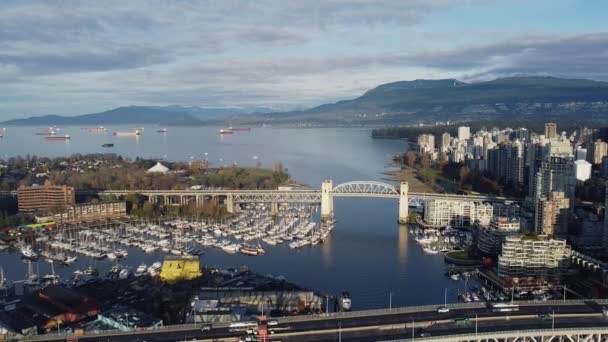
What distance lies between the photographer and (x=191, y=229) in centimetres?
1349

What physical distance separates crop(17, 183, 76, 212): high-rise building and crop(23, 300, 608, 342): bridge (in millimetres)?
9528

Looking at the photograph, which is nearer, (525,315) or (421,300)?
(525,315)

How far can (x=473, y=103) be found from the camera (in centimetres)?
6406

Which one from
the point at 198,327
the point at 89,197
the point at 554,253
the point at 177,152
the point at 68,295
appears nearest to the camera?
the point at 198,327

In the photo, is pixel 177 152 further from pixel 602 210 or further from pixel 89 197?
pixel 602 210

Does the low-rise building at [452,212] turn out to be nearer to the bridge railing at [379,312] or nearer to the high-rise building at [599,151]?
the bridge railing at [379,312]

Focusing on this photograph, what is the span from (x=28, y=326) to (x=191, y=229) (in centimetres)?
689

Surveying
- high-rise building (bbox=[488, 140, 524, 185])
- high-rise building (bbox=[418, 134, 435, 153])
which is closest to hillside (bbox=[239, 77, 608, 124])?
high-rise building (bbox=[418, 134, 435, 153])

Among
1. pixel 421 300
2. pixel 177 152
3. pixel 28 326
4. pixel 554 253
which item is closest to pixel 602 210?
pixel 554 253

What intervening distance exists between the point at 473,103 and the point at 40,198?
55.8 meters

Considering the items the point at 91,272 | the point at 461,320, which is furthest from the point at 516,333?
the point at 91,272

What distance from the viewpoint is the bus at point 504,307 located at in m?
6.46

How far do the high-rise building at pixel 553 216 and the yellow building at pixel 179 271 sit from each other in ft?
22.5

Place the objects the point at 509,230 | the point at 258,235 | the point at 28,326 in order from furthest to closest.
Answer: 1. the point at 258,235
2. the point at 509,230
3. the point at 28,326
